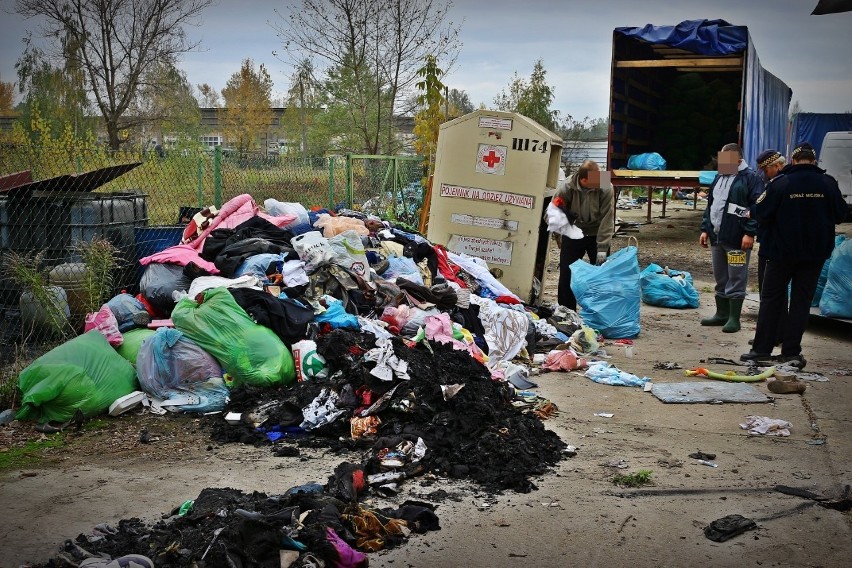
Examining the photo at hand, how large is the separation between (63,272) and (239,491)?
3.59m

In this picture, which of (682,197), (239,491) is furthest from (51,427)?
(682,197)

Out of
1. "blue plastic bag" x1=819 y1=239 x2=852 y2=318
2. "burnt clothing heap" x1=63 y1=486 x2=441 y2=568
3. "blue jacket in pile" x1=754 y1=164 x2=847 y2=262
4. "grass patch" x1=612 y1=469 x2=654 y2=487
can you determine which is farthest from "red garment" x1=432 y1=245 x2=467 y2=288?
"burnt clothing heap" x1=63 y1=486 x2=441 y2=568

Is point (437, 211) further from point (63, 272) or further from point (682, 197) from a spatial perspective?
point (682, 197)

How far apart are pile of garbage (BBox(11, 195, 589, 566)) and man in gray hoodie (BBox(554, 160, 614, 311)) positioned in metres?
1.30

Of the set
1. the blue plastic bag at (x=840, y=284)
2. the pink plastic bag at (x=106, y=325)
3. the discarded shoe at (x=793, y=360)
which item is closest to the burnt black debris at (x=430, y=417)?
the pink plastic bag at (x=106, y=325)

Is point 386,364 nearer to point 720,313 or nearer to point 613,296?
point 613,296

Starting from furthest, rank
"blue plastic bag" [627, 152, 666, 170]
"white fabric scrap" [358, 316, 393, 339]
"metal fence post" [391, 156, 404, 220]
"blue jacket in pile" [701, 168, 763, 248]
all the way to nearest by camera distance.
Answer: "blue plastic bag" [627, 152, 666, 170] → "metal fence post" [391, 156, 404, 220] → "blue jacket in pile" [701, 168, 763, 248] → "white fabric scrap" [358, 316, 393, 339]

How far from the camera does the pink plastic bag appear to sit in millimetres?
5922

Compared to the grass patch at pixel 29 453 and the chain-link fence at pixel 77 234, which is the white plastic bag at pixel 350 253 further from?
the grass patch at pixel 29 453

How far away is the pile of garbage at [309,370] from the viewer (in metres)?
3.58

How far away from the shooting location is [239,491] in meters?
3.90

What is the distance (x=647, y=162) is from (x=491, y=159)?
735 centimetres

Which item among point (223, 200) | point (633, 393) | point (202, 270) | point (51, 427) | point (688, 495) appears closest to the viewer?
point (688, 495)

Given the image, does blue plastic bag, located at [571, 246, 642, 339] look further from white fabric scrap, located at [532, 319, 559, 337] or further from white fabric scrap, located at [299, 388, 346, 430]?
white fabric scrap, located at [299, 388, 346, 430]
